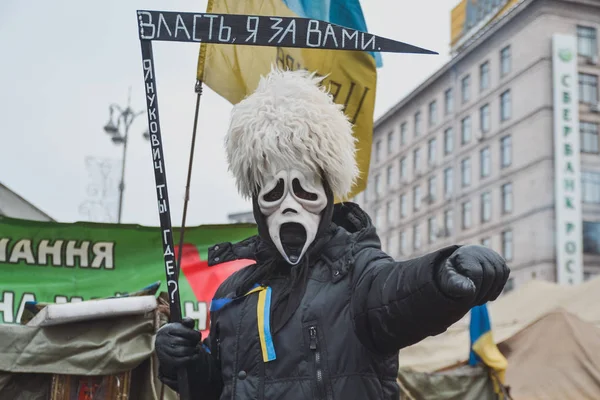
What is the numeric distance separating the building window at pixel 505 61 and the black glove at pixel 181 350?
43.0 m

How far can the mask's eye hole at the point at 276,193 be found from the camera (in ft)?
10.2

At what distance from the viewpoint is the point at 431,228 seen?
51531 millimetres

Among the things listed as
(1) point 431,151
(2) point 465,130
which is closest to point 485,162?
(2) point 465,130

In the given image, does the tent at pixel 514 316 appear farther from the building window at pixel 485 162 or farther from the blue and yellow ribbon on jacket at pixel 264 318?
the building window at pixel 485 162

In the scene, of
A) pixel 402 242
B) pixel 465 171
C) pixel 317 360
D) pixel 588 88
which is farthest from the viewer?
pixel 402 242

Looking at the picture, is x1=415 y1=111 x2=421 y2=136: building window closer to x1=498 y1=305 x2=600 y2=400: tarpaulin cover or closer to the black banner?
x1=498 y1=305 x2=600 y2=400: tarpaulin cover

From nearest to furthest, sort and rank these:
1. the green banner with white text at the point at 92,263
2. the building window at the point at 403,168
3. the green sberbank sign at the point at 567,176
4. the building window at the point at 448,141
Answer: the green banner with white text at the point at 92,263, the green sberbank sign at the point at 567,176, the building window at the point at 448,141, the building window at the point at 403,168

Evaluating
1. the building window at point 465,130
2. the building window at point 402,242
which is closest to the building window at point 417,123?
the building window at point 465,130

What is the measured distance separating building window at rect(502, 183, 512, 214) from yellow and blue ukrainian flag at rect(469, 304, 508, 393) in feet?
109

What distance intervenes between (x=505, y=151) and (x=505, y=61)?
5.01m

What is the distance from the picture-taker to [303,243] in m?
3.04

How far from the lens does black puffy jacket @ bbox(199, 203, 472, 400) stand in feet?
8.64

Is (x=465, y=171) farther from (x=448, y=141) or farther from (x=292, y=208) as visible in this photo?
(x=292, y=208)

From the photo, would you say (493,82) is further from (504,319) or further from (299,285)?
(299,285)
